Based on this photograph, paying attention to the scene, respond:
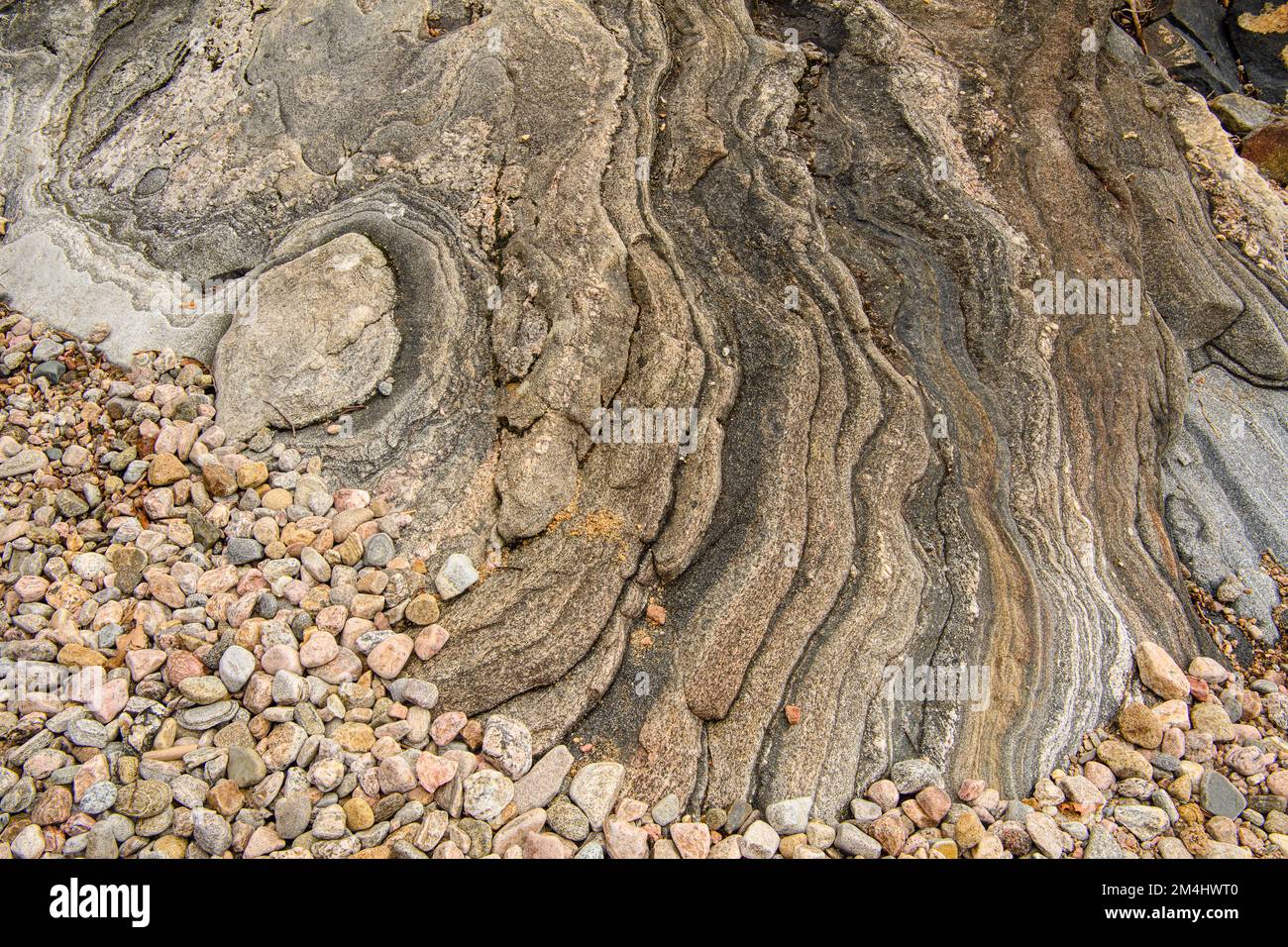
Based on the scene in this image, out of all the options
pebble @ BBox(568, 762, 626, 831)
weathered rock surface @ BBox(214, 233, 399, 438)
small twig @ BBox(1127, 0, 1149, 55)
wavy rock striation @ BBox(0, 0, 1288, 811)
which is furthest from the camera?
small twig @ BBox(1127, 0, 1149, 55)

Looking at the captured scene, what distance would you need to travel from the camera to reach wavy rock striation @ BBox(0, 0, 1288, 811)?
15.8 ft

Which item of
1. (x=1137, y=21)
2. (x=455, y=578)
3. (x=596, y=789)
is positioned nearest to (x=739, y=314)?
(x=455, y=578)

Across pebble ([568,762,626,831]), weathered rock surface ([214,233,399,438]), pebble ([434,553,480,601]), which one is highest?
weathered rock surface ([214,233,399,438])

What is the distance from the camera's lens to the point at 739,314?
19.2 feet

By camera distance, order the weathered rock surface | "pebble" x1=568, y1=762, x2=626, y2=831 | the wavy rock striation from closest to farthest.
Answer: "pebble" x1=568, y1=762, x2=626, y2=831, the wavy rock striation, the weathered rock surface

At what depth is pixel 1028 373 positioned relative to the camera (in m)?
5.92

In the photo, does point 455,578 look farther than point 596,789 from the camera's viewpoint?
Yes

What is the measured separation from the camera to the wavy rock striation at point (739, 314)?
15.8 ft

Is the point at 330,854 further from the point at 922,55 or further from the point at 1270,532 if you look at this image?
the point at 922,55

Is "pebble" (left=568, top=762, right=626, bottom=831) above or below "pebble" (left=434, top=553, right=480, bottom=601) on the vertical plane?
below

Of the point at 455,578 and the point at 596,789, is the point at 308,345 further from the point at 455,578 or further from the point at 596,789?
the point at 596,789

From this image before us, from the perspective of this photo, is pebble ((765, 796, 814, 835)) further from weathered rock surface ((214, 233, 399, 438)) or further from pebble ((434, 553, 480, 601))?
weathered rock surface ((214, 233, 399, 438))

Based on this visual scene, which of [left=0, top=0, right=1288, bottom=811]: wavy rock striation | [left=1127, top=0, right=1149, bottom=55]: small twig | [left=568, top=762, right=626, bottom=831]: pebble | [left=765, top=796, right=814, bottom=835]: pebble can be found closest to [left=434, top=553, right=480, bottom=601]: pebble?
[left=0, top=0, right=1288, bottom=811]: wavy rock striation

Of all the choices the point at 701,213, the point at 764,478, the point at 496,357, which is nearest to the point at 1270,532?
the point at 764,478
